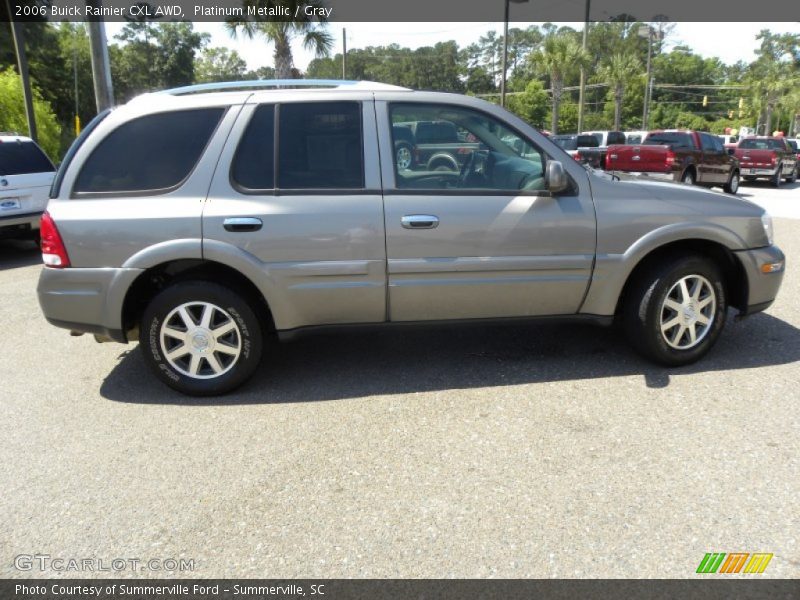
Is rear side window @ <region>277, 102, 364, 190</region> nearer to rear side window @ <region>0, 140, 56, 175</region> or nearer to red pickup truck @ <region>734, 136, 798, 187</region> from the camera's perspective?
rear side window @ <region>0, 140, 56, 175</region>

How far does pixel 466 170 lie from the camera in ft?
13.6

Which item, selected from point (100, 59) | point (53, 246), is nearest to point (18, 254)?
point (100, 59)

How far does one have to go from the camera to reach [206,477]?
3.19m

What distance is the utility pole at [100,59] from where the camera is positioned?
1096 centimetres

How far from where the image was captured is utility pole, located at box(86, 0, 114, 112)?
11.0 meters

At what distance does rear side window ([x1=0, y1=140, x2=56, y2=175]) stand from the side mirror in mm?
7625

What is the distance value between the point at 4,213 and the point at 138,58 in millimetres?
57994

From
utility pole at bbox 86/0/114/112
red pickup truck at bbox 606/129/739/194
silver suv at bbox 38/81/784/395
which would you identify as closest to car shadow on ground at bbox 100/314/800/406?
silver suv at bbox 38/81/784/395

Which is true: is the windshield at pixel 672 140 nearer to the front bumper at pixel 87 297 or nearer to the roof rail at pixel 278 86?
the roof rail at pixel 278 86

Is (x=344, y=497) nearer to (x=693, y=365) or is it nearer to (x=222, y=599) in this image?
(x=222, y=599)

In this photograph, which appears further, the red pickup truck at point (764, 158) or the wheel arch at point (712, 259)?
the red pickup truck at point (764, 158)

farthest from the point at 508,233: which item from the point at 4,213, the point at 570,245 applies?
the point at 4,213

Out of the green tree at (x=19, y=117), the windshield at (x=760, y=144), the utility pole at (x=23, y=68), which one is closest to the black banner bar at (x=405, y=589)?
the utility pole at (x=23, y=68)

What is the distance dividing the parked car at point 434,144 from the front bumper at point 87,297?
70.8 inches
